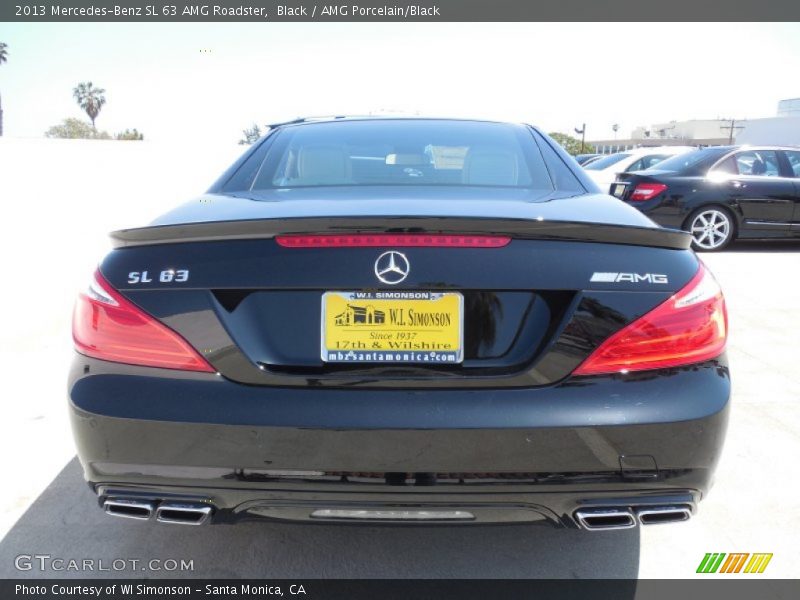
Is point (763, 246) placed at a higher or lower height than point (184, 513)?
lower

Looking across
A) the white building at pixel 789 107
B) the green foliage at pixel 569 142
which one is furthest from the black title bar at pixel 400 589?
the green foliage at pixel 569 142

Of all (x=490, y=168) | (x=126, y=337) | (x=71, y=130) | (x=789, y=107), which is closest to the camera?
(x=126, y=337)

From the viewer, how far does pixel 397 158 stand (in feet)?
9.86

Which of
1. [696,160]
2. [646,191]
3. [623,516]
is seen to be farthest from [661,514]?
[696,160]

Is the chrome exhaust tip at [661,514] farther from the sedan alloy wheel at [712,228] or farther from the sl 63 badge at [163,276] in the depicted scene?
the sedan alloy wheel at [712,228]

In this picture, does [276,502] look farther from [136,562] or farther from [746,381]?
[746,381]

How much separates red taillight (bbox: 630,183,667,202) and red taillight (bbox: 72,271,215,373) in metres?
8.89

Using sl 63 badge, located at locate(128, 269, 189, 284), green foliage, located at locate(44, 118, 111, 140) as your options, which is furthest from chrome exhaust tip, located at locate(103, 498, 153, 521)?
green foliage, located at locate(44, 118, 111, 140)

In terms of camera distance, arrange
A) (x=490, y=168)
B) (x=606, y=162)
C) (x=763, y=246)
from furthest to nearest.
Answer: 1. (x=606, y=162)
2. (x=763, y=246)
3. (x=490, y=168)

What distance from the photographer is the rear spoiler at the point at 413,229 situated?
192 centimetres

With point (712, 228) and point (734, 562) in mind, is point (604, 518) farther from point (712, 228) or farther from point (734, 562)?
point (712, 228)

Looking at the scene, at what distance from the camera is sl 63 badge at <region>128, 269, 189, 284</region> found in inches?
76.1

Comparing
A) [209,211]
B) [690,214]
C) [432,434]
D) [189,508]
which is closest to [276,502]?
[189,508]

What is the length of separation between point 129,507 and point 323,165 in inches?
61.5
